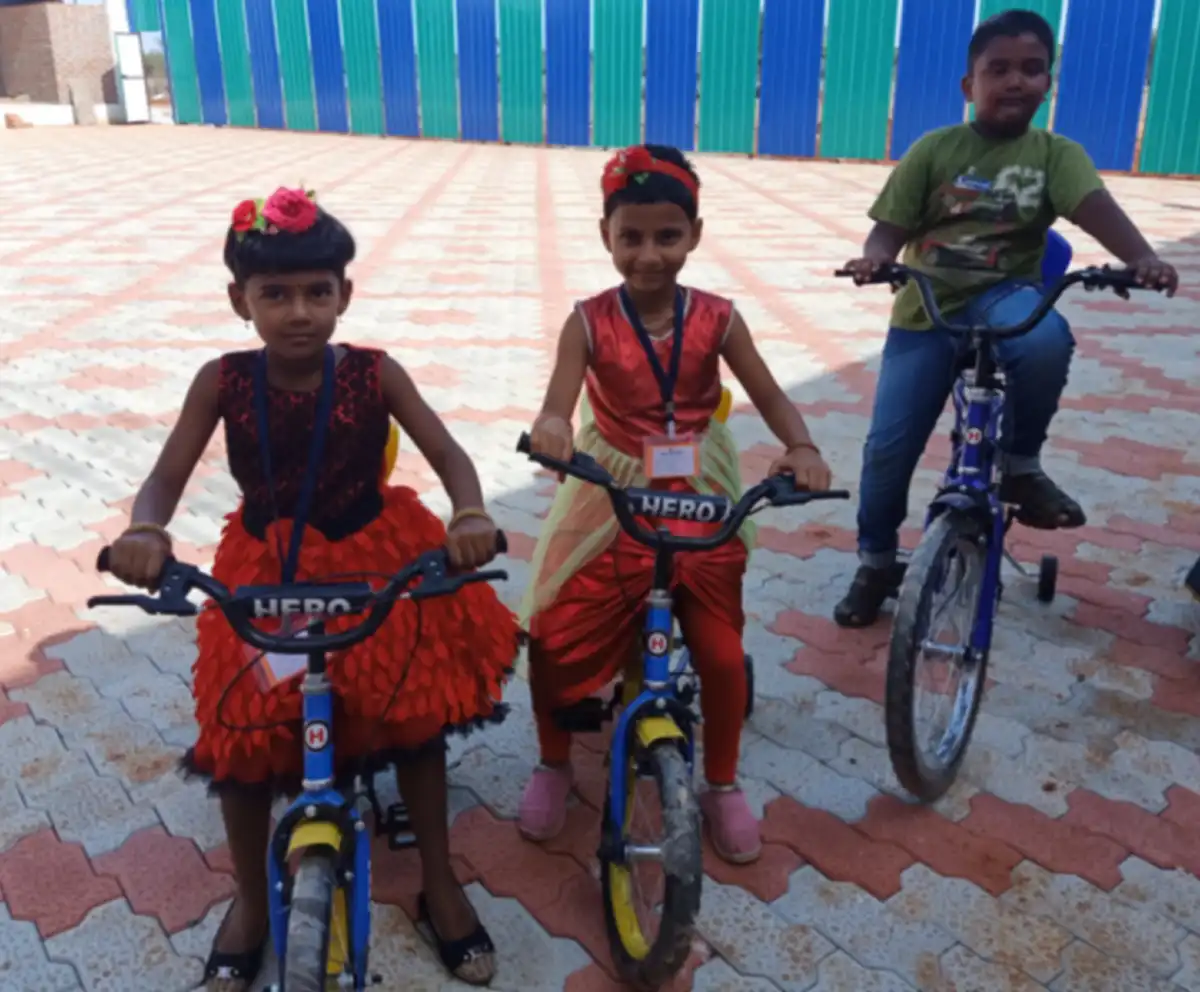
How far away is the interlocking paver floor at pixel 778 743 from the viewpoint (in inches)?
88.4

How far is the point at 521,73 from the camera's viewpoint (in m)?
19.9

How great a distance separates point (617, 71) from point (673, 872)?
18.9 m

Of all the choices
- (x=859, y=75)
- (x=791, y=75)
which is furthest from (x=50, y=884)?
(x=791, y=75)

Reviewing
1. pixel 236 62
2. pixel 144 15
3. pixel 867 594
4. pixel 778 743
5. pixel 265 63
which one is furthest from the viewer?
pixel 144 15

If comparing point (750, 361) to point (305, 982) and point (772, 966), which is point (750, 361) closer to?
point (772, 966)

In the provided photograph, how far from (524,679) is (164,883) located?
120 centimetres


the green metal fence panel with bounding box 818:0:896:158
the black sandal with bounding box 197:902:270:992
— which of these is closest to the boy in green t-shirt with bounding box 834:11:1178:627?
the black sandal with bounding box 197:902:270:992

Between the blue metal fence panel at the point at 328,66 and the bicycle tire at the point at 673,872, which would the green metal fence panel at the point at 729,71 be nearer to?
the blue metal fence panel at the point at 328,66

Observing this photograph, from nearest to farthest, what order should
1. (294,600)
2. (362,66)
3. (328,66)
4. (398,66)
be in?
→ (294,600) < (398,66) < (362,66) < (328,66)

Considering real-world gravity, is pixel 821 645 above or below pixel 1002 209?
below

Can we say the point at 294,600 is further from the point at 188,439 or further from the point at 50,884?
the point at 50,884

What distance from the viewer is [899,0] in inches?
631

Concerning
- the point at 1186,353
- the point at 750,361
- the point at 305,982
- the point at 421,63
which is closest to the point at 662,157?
the point at 750,361

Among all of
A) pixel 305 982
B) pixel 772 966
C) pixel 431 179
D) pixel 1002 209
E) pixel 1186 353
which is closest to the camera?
pixel 305 982
